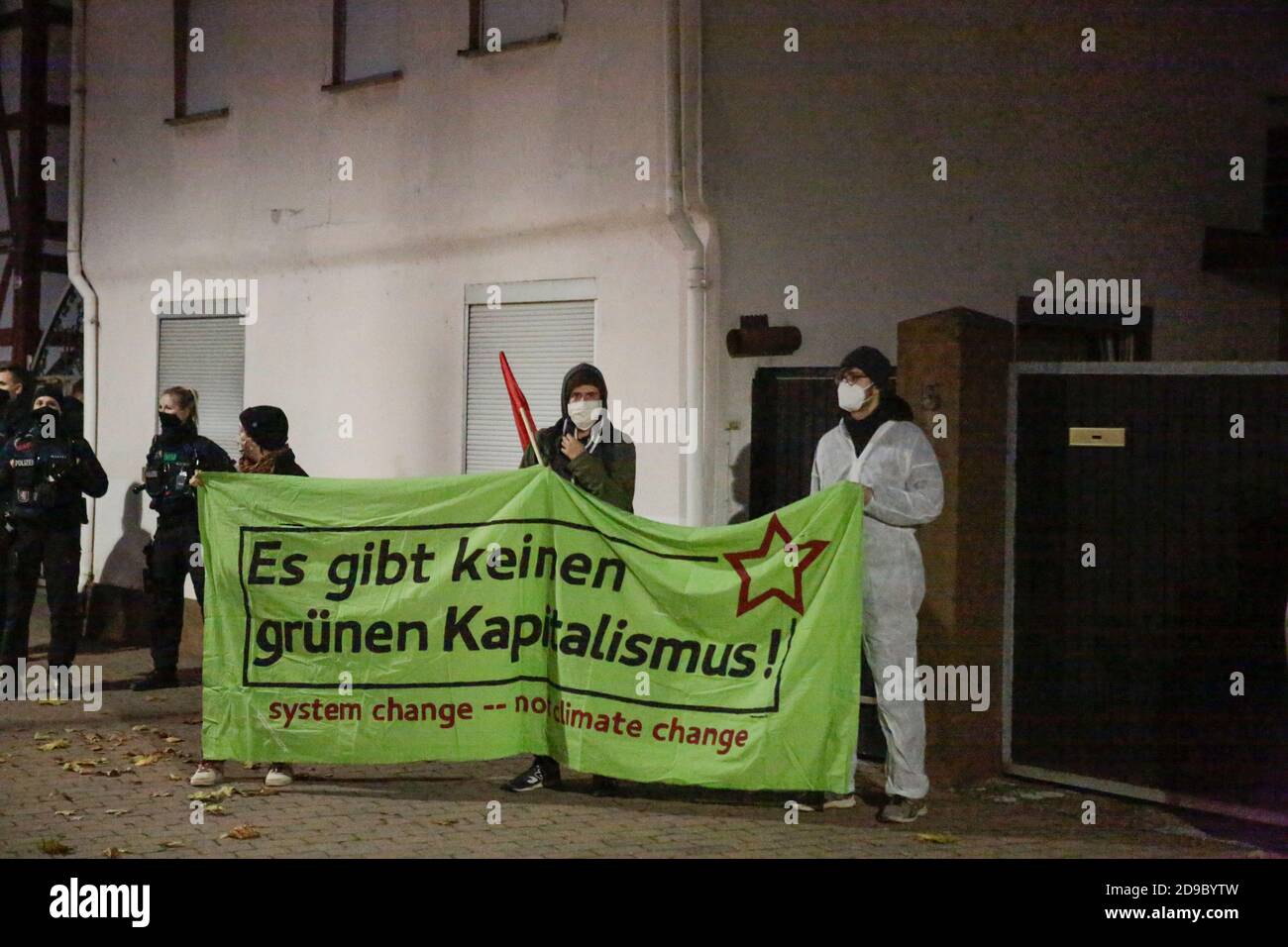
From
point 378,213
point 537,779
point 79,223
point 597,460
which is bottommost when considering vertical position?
point 537,779

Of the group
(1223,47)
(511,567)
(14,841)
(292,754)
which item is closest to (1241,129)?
(1223,47)

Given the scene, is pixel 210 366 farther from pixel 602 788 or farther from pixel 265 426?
pixel 602 788

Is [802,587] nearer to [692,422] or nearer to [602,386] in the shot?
[602,386]

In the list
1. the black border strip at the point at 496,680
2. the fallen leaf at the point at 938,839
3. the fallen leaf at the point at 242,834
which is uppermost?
the black border strip at the point at 496,680

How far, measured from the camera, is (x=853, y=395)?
889cm

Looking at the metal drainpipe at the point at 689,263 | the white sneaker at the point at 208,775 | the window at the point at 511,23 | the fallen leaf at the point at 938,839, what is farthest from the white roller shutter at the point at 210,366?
the fallen leaf at the point at 938,839

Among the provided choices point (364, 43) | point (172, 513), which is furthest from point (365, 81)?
point (172, 513)

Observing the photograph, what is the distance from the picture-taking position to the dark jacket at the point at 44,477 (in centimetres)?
1260

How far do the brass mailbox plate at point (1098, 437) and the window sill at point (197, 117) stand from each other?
8.63m

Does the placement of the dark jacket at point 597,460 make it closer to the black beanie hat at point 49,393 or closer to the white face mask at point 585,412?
the white face mask at point 585,412

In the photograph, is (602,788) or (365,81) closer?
(602,788)

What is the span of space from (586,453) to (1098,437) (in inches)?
106

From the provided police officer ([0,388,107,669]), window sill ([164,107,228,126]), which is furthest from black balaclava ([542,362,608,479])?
window sill ([164,107,228,126])

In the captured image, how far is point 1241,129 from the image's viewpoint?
14.9m
